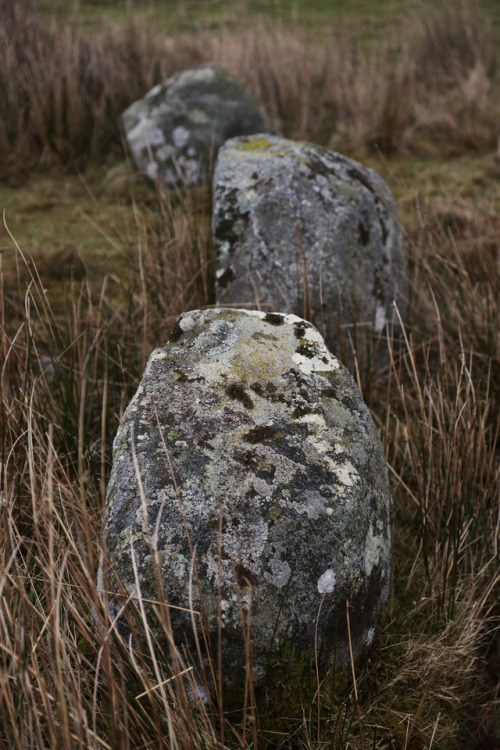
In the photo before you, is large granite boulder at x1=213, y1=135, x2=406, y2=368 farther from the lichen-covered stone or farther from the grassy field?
the lichen-covered stone

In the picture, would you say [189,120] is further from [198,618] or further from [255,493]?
[198,618]

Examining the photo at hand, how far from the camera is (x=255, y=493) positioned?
1.30 metres

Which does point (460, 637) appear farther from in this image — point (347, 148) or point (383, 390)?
point (347, 148)

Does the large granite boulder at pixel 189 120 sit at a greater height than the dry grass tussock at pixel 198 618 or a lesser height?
greater

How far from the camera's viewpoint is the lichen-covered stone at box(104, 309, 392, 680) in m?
1.23

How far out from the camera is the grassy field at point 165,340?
119 cm

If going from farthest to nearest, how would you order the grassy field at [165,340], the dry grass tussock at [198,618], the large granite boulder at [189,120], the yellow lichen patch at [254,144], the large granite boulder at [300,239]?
the large granite boulder at [189,120] < the yellow lichen patch at [254,144] < the large granite boulder at [300,239] < the grassy field at [165,340] < the dry grass tussock at [198,618]

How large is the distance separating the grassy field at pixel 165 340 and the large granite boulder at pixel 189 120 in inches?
14.1

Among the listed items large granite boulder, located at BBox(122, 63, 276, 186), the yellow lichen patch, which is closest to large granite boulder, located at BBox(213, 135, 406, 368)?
the yellow lichen patch

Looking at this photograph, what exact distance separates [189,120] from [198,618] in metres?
4.43

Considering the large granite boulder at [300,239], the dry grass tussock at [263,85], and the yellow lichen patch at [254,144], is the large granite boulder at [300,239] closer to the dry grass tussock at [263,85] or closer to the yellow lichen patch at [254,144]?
the yellow lichen patch at [254,144]

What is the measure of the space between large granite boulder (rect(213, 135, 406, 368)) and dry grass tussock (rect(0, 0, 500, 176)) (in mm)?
3189

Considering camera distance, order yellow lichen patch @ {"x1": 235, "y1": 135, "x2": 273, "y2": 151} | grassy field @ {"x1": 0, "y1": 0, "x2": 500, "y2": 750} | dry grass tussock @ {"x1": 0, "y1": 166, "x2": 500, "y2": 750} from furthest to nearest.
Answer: yellow lichen patch @ {"x1": 235, "y1": 135, "x2": 273, "y2": 151} → grassy field @ {"x1": 0, "y1": 0, "x2": 500, "y2": 750} → dry grass tussock @ {"x1": 0, "y1": 166, "x2": 500, "y2": 750}

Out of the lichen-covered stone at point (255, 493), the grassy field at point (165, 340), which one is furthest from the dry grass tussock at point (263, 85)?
the lichen-covered stone at point (255, 493)
